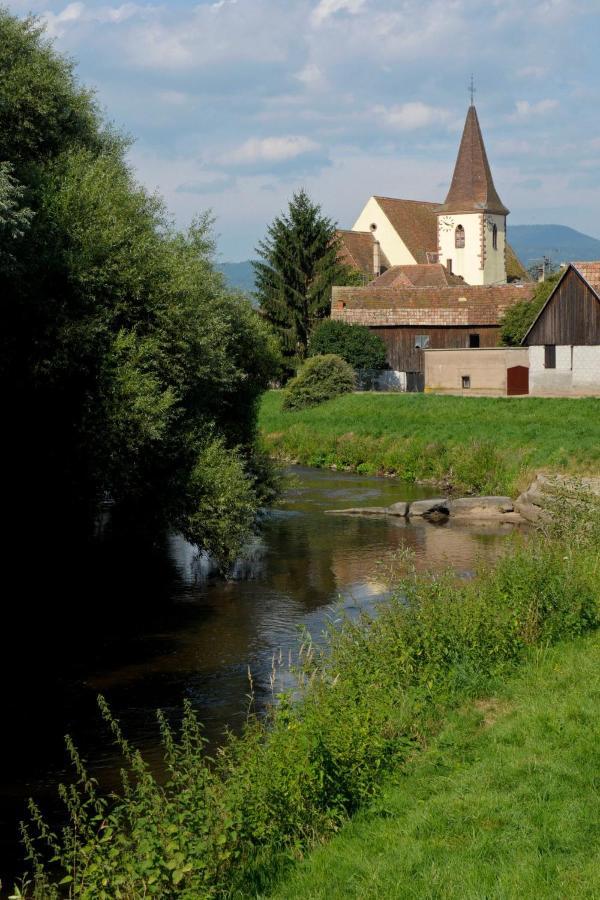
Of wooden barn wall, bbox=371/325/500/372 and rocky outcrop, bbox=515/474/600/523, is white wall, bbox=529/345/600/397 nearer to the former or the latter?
wooden barn wall, bbox=371/325/500/372

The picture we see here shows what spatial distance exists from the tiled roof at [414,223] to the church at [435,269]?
0.33 feet

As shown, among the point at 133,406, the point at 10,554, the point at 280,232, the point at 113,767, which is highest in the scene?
the point at 280,232

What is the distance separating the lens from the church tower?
95.2 m

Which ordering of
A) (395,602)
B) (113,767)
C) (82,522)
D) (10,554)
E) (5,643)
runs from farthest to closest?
1. (82,522)
2. (10,554)
3. (5,643)
4. (395,602)
5. (113,767)

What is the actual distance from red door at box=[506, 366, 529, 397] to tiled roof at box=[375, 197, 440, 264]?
43.0 m

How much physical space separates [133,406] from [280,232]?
Answer: 5128cm

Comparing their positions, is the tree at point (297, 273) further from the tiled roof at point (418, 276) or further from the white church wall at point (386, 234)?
the white church wall at point (386, 234)

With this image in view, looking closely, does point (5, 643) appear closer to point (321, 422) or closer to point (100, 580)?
point (100, 580)

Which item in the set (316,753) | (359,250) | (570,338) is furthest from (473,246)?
(316,753)

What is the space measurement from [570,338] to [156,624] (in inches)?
1475

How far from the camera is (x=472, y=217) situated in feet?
313

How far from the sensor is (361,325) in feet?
220

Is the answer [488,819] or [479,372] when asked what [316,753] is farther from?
[479,372]

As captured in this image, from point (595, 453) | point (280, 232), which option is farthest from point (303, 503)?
point (280, 232)
